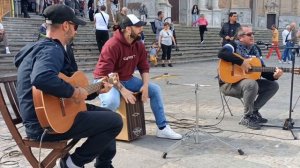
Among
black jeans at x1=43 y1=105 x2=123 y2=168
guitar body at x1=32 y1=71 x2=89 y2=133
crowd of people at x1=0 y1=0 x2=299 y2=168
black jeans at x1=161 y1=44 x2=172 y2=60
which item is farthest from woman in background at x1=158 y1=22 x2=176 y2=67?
guitar body at x1=32 y1=71 x2=89 y2=133

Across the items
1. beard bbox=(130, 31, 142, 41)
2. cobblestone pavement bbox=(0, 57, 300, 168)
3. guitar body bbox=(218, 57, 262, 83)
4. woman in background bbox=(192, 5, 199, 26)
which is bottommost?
cobblestone pavement bbox=(0, 57, 300, 168)

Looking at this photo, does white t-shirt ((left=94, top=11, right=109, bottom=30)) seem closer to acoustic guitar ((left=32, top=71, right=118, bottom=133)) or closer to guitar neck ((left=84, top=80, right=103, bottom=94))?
guitar neck ((left=84, top=80, right=103, bottom=94))

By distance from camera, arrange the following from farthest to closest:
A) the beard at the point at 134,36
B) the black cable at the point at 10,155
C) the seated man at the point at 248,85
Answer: the seated man at the point at 248,85
the beard at the point at 134,36
the black cable at the point at 10,155

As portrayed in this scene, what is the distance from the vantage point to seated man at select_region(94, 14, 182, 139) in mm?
5125

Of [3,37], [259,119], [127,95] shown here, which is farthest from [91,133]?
[3,37]

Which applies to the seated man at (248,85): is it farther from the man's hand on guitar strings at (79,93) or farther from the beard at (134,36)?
the man's hand on guitar strings at (79,93)

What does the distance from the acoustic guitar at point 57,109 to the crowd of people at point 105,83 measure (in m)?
0.07

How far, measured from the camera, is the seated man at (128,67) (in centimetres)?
512

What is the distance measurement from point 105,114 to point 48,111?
1.97 feet

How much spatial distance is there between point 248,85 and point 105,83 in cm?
268

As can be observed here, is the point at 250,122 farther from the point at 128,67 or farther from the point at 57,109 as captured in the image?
the point at 57,109

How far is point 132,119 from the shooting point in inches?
212

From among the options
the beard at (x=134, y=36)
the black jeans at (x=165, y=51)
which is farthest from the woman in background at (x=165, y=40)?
the beard at (x=134, y=36)

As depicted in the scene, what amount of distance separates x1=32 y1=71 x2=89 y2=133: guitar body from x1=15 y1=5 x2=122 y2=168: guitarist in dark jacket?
0.07 meters
